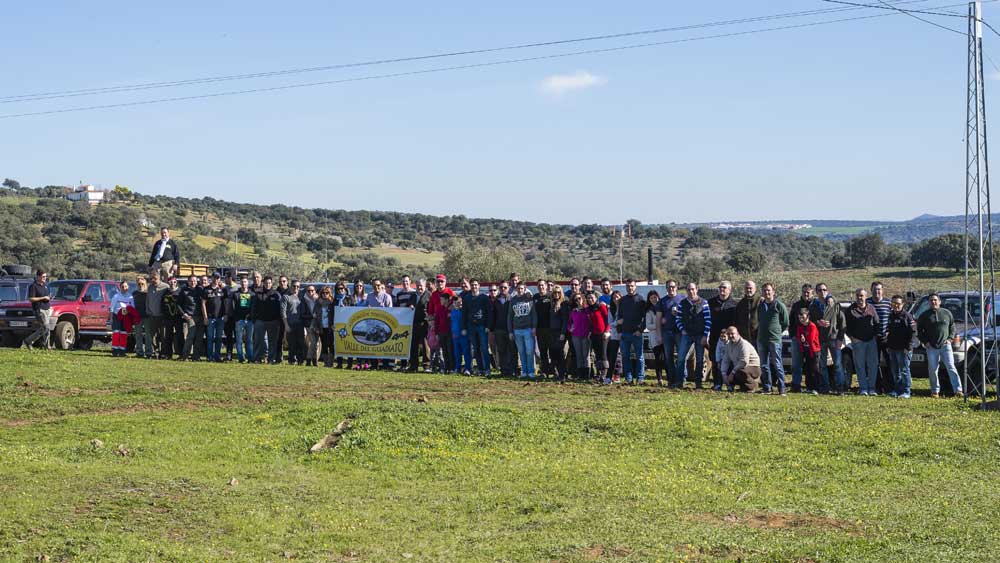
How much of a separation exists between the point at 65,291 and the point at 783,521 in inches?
981

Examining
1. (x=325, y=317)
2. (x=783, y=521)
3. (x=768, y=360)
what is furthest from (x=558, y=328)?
(x=783, y=521)

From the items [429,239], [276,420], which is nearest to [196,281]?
[276,420]

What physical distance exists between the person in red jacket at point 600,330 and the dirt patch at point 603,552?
13348 mm

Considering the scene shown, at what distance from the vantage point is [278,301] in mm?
26922

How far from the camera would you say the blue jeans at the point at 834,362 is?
71.9 ft

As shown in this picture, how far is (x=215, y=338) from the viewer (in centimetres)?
2781

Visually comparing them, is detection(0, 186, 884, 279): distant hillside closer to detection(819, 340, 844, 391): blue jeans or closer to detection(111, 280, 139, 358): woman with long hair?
detection(111, 280, 139, 358): woman with long hair

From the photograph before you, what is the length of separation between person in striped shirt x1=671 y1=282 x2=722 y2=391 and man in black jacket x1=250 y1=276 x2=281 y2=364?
9.49 m

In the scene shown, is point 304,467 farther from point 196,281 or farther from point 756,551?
point 196,281

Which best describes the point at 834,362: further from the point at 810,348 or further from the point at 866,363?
the point at 810,348

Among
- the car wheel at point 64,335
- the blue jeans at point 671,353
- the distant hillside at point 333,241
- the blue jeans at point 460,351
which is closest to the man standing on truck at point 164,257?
the car wheel at point 64,335

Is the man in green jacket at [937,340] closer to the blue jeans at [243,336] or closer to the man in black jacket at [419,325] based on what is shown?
the man in black jacket at [419,325]

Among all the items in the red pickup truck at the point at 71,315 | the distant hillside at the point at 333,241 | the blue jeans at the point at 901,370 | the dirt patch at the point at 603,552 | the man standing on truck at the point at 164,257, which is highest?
the distant hillside at the point at 333,241

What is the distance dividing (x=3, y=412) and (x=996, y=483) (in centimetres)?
1413
